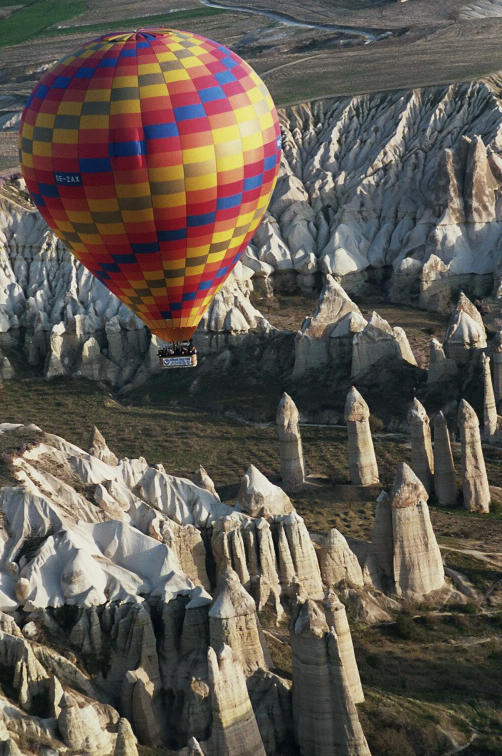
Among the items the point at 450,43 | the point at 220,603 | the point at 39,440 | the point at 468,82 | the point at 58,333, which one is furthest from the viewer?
the point at 450,43

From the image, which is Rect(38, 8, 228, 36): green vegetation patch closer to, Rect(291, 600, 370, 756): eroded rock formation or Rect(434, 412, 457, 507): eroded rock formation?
Rect(434, 412, 457, 507): eroded rock formation

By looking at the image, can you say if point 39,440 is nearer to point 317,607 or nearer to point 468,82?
point 317,607

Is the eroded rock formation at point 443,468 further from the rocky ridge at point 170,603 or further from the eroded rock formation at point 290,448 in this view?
the rocky ridge at point 170,603

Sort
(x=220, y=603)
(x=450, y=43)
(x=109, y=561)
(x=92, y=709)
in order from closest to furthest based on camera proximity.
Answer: (x=92, y=709) → (x=220, y=603) → (x=109, y=561) → (x=450, y=43)

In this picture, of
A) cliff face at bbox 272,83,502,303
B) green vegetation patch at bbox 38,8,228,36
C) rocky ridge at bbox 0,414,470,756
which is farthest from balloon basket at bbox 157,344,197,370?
green vegetation patch at bbox 38,8,228,36

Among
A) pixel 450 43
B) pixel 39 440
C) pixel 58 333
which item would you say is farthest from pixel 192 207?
pixel 450 43

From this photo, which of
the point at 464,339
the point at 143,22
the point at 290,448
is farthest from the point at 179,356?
the point at 143,22

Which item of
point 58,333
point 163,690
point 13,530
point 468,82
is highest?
point 468,82

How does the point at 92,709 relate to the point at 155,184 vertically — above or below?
below
